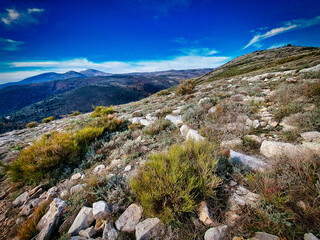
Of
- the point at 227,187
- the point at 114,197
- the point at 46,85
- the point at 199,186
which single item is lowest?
the point at 114,197

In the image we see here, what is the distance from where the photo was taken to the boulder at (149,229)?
1.54 meters

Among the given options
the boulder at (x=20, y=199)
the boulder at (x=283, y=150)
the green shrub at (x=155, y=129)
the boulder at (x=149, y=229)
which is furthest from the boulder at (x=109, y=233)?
the boulder at (x=283, y=150)

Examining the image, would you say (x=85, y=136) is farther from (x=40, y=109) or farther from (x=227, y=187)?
(x=40, y=109)

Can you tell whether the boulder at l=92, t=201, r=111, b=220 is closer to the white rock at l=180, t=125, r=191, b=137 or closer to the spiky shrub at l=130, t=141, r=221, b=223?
the spiky shrub at l=130, t=141, r=221, b=223

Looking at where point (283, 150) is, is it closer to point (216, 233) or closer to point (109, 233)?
point (216, 233)

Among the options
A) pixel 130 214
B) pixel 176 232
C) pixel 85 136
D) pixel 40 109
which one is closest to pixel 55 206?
pixel 130 214

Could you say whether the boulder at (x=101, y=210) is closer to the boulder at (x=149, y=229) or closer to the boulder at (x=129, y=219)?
the boulder at (x=129, y=219)

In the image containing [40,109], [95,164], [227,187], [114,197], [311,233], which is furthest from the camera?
[40,109]

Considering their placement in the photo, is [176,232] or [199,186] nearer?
[176,232]

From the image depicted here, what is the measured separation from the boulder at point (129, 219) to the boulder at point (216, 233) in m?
0.94

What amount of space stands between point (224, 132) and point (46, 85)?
570 ft

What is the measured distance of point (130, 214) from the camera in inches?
71.6

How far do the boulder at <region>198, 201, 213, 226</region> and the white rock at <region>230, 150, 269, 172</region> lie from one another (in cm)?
118

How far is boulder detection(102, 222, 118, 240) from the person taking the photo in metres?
1.60
